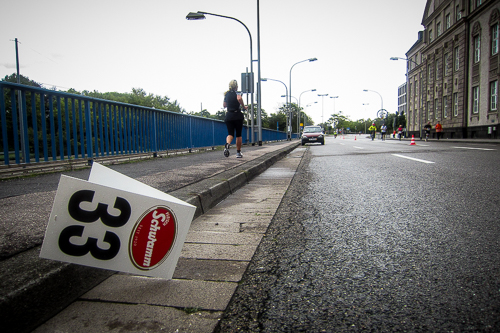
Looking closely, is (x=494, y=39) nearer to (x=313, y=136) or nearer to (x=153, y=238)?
(x=313, y=136)

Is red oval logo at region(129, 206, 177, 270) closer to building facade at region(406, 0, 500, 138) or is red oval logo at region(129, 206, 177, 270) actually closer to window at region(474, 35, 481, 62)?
building facade at region(406, 0, 500, 138)

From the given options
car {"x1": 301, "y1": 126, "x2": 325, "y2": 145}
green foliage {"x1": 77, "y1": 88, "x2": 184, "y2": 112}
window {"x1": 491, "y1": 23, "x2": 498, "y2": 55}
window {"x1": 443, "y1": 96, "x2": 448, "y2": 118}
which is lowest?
car {"x1": 301, "y1": 126, "x2": 325, "y2": 145}

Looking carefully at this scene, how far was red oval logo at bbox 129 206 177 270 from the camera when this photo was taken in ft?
5.59

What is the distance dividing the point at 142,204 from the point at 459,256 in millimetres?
1883

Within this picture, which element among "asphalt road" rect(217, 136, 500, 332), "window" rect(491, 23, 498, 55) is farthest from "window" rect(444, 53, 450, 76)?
"asphalt road" rect(217, 136, 500, 332)

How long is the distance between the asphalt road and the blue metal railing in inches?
161

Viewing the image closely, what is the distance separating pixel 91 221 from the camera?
5.48 ft

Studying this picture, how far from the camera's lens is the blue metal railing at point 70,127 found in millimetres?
5141

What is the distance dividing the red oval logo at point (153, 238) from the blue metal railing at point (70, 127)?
4.33m

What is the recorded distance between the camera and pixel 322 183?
5.47 metres

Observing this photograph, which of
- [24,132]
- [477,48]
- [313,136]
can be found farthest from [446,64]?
[24,132]

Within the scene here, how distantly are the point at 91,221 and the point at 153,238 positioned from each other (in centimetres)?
30

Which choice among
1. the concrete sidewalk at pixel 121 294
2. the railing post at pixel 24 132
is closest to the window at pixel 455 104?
the railing post at pixel 24 132

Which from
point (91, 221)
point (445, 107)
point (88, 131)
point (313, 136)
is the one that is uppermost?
point (445, 107)
